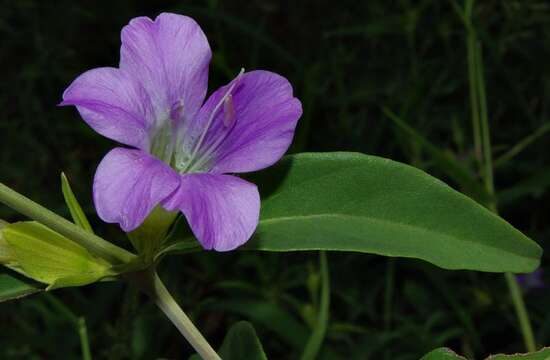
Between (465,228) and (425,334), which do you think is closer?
(465,228)

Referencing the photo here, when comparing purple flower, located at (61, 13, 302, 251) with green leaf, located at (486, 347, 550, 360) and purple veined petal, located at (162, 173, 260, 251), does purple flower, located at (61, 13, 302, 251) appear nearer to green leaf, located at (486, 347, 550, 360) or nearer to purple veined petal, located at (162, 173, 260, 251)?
purple veined petal, located at (162, 173, 260, 251)

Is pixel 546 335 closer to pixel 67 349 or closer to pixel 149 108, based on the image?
pixel 67 349

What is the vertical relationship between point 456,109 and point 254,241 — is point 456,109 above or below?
below

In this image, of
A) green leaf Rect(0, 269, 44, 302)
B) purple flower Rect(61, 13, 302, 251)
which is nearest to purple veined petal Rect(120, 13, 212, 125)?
purple flower Rect(61, 13, 302, 251)

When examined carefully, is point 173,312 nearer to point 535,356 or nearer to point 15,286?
point 15,286

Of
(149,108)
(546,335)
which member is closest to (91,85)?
(149,108)

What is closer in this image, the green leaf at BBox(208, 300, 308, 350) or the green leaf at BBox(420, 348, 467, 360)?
the green leaf at BBox(420, 348, 467, 360)

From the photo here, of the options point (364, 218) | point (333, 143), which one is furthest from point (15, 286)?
point (333, 143)
